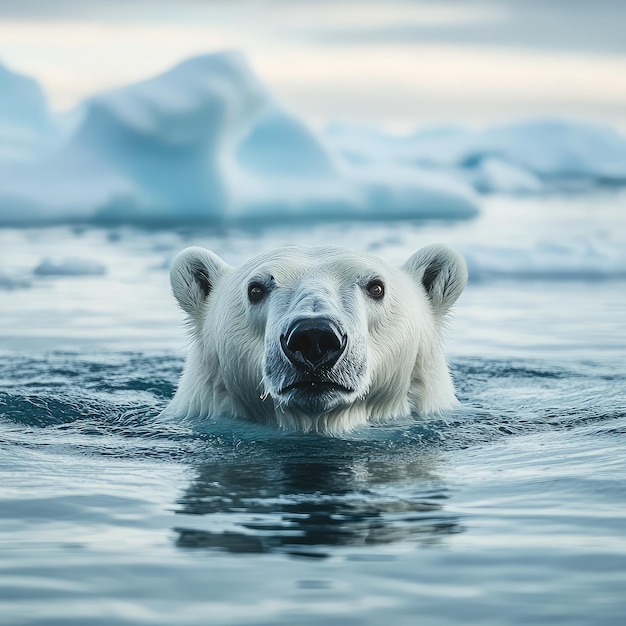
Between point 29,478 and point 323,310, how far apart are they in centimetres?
120

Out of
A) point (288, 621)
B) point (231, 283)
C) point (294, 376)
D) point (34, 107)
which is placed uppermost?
point (34, 107)

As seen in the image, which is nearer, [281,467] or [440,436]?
[281,467]

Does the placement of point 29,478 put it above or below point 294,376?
below

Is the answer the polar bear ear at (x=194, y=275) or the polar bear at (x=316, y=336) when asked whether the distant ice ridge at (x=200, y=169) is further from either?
the polar bear at (x=316, y=336)

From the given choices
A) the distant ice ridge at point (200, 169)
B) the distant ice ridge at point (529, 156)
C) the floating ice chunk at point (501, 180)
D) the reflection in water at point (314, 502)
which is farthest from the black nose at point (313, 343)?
the distant ice ridge at point (529, 156)

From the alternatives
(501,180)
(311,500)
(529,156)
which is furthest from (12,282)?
(529,156)

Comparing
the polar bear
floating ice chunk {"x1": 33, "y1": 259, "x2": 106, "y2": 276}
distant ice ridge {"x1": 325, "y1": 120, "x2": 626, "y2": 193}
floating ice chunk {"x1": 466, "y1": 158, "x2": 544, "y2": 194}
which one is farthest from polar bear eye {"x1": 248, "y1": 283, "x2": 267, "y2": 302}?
distant ice ridge {"x1": 325, "y1": 120, "x2": 626, "y2": 193}

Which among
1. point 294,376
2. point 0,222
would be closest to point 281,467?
point 294,376

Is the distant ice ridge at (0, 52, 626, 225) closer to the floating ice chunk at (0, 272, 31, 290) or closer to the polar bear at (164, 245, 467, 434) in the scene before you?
the floating ice chunk at (0, 272, 31, 290)

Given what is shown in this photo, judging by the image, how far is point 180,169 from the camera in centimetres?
1966

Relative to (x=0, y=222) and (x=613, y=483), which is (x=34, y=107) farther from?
(x=613, y=483)

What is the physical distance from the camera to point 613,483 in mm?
4039

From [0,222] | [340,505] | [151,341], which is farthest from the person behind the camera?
[0,222]

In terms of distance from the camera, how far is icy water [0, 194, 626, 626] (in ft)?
9.14
